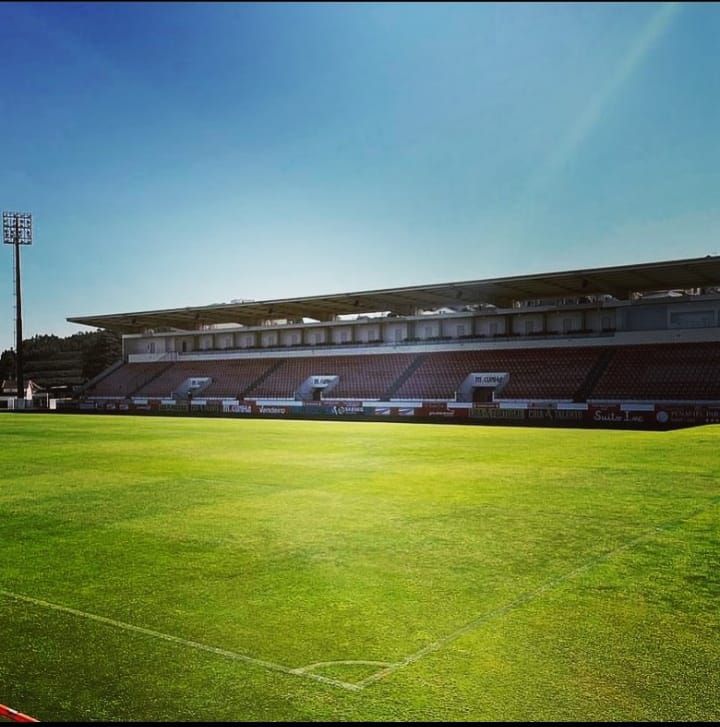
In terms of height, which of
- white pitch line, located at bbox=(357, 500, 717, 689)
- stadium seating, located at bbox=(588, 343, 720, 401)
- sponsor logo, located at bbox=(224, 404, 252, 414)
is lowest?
white pitch line, located at bbox=(357, 500, 717, 689)

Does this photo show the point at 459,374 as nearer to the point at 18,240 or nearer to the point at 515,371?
the point at 515,371

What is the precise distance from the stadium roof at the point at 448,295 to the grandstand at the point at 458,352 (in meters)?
0.16

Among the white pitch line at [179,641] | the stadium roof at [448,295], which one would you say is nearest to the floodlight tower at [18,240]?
the stadium roof at [448,295]

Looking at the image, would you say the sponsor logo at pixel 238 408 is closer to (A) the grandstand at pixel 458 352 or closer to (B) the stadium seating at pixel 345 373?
(A) the grandstand at pixel 458 352

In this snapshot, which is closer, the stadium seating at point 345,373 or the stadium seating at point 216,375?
the stadium seating at point 345,373

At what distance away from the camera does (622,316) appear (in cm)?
5138

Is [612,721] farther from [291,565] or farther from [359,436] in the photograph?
[359,436]

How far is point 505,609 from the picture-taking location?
24.0 feet

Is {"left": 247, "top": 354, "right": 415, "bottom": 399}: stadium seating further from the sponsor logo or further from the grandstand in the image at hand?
the sponsor logo

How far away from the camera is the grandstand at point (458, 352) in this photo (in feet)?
145

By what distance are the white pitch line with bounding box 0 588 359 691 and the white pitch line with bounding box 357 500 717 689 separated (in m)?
0.33

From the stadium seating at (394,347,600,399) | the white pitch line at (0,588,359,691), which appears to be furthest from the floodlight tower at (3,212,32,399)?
the white pitch line at (0,588,359,691)

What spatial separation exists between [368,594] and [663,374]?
131 feet

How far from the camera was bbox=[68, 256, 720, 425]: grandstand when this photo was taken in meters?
44.1
